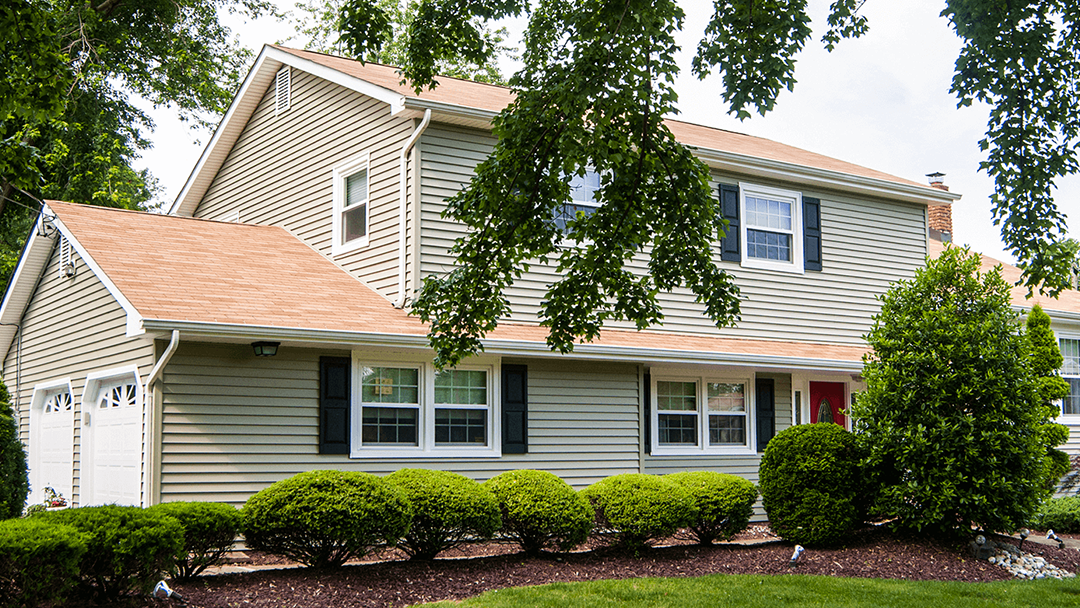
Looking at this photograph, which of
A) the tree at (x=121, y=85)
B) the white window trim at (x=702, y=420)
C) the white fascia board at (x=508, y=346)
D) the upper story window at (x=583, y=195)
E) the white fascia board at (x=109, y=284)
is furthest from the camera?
the tree at (x=121, y=85)

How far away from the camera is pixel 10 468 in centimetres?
1077

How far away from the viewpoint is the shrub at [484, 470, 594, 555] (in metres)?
9.68

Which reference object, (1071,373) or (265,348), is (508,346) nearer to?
(265,348)

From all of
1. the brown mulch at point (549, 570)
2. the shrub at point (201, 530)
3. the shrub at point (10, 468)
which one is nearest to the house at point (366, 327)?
the shrub at point (10, 468)

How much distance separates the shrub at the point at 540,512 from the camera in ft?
31.8

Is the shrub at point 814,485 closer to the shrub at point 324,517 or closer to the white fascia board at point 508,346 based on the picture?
the white fascia board at point 508,346

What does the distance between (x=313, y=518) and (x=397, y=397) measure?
11.7ft

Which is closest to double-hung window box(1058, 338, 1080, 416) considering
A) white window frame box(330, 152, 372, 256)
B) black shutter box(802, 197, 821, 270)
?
black shutter box(802, 197, 821, 270)

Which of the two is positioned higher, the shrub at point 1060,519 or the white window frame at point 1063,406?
the white window frame at point 1063,406

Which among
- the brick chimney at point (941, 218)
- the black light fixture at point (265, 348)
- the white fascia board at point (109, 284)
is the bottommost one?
the black light fixture at point (265, 348)

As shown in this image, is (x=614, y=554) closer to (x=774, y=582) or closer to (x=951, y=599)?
(x=774, y=582)

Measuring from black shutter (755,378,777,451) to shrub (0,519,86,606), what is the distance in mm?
10365

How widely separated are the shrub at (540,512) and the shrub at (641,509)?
0.35 metres

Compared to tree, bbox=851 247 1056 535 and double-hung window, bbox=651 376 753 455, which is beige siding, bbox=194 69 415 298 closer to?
double-hung window, bbox=651 376 753 455
